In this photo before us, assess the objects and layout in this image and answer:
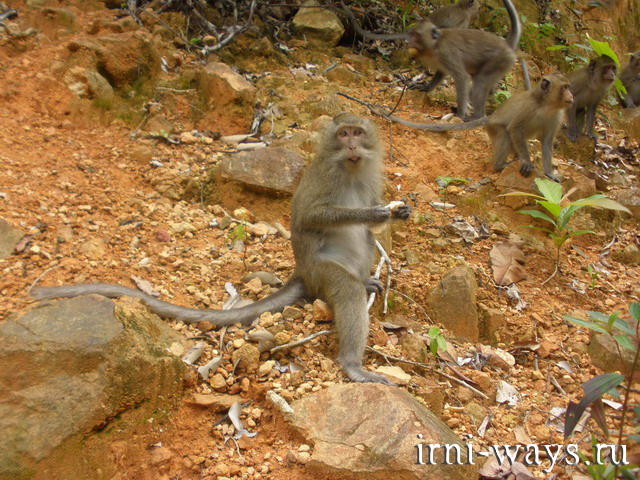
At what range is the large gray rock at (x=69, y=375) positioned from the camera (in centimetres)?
246

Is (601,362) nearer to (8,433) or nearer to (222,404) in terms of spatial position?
(222,404)

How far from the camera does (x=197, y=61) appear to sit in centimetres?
730

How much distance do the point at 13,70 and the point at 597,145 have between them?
28.3 ft

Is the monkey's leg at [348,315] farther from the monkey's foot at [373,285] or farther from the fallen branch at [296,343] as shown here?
the monkey's foot at [373,285]

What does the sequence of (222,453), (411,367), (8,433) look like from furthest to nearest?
1. (411,367)
2. (222,453)
3. (8,433)

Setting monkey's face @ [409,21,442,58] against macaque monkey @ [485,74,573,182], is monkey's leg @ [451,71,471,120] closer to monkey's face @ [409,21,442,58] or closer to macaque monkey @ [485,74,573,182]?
monkey's face @ [409,21,442,58]

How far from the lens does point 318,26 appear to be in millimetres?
8617

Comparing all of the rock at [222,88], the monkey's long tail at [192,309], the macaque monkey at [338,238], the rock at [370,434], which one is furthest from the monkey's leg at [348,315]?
the rock at [222,88]

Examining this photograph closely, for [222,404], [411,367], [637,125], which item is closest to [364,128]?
[411,367]

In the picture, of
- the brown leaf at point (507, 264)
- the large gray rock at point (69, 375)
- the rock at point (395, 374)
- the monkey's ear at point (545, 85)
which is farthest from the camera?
the monkey's ear at point (545, 85)

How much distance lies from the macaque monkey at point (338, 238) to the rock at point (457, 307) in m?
0.59

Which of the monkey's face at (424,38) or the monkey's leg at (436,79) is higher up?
the monkey's face at (424,38)

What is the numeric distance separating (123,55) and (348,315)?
4662 millimetres

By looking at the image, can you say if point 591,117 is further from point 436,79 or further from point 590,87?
point 436,79
